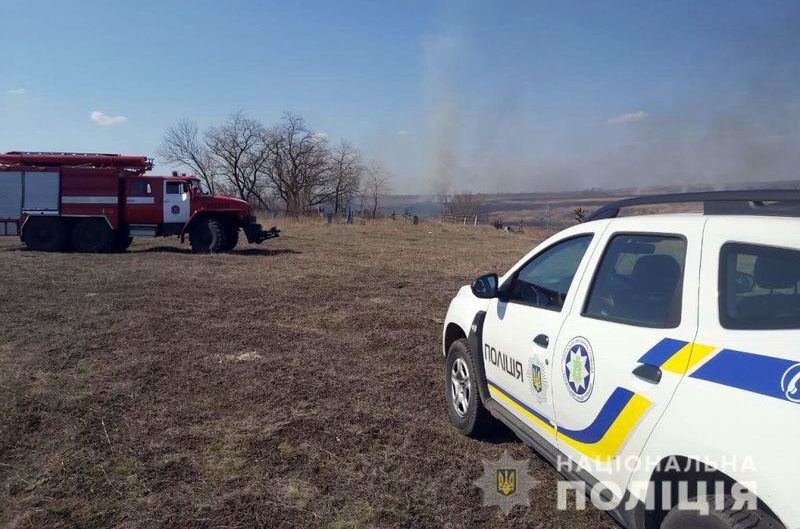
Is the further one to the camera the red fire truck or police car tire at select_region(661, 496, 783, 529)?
the red fire truck

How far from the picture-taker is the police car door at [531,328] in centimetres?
324

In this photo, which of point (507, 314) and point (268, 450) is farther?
point (268, 450)

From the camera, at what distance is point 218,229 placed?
60.0ft

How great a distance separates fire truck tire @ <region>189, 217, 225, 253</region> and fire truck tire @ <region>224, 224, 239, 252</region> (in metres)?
0.24

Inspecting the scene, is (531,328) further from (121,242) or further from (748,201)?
(121,242)

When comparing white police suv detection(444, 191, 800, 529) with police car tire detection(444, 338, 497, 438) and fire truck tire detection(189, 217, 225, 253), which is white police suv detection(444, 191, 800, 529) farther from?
fire truck tire detection(189, 217, 225, 253)

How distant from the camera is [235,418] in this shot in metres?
4.76

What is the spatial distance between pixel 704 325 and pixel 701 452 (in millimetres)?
483

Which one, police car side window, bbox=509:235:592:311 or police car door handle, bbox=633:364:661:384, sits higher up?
police car side window, bbox=509:235:592:311

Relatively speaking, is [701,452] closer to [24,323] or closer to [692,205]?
[692,205]

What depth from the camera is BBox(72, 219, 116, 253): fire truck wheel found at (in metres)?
18.6

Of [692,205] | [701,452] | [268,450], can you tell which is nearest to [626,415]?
[701,452]

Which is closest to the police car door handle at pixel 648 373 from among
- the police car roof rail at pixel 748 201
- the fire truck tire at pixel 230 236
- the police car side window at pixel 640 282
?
the police car side window at pixel 640 282

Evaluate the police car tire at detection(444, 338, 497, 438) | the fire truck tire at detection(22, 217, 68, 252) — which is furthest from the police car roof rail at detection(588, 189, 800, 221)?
the fire truck tire at detection(22, 217, 68, 252)
